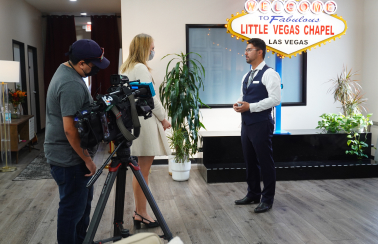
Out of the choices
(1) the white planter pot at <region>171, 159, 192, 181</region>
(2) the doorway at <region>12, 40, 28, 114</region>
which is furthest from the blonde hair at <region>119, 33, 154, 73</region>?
(2) the doorway at <region>12, 40, 28, 114</region>

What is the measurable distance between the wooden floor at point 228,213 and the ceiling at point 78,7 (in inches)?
165

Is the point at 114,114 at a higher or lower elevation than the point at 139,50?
lower

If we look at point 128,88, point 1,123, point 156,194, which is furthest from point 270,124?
point 1,123

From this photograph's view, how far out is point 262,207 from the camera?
2.92 metres

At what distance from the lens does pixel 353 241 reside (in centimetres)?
235

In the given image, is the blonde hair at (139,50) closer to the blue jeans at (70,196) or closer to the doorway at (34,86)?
the blue jeans at (70,196)

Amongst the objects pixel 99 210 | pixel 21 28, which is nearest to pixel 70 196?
pixel 99 210

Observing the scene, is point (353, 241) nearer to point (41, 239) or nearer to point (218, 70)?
point (41, 239)

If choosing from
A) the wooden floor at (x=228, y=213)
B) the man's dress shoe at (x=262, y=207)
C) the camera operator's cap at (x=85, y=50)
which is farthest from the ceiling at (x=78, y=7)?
the camera operator's cap at (x=85, y=50)

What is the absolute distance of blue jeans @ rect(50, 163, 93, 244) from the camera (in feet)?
5.59

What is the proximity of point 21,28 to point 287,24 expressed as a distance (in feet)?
16.4

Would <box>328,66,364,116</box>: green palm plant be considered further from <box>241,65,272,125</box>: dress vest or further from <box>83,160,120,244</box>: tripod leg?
<box>83,160,120,244</box>: tripod leg

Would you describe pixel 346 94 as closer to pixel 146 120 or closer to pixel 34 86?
pixel 146 120

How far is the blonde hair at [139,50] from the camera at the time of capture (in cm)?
241
